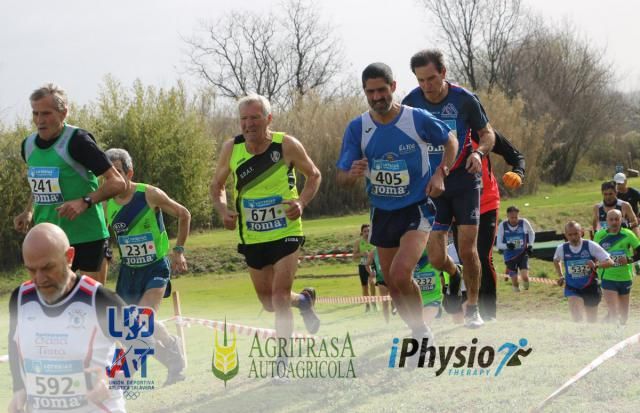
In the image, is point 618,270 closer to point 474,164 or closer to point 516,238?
point 516,238

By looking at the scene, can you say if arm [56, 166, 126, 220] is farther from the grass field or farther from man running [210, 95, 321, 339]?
the grass field

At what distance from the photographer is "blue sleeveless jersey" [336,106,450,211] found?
7.33m

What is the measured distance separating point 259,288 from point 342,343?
1.30 metres

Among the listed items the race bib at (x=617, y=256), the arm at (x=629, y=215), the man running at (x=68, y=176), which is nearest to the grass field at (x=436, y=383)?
the man running at (x=68, y=176)

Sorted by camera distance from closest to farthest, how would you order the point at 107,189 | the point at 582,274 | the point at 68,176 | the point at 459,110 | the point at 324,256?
1. the point at 107,189
2. the point at 68,176
3. the point at 459,110
4. the point at 582,274
5. the point at 324,256

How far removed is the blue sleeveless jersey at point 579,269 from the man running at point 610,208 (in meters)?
3.02

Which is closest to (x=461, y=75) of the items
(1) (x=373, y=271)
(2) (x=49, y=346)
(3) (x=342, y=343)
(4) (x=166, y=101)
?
(4) (x=166, y=101)

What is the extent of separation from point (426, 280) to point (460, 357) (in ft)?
9.14

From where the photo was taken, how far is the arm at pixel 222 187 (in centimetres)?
762

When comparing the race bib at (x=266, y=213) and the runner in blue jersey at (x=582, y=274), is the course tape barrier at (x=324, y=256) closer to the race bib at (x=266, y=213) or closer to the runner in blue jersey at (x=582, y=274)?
the runner in blue jersey at (x=582, y=274)

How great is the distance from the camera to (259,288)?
8000mm

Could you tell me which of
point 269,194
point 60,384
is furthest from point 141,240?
point 60,384

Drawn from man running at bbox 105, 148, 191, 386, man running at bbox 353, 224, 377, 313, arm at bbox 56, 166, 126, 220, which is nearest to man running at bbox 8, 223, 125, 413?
arm at bbox 56, 166, 126, 220

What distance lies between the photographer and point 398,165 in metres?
7.33
